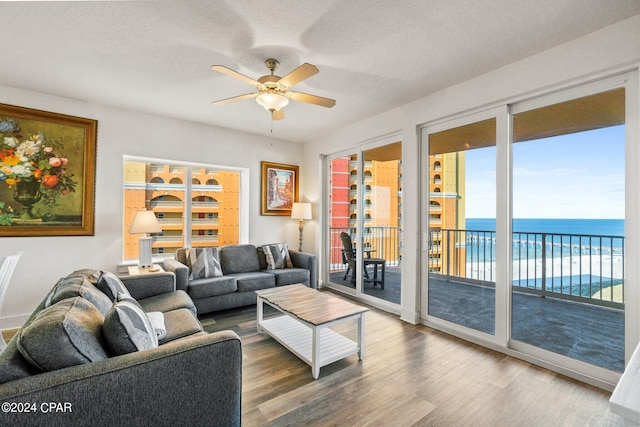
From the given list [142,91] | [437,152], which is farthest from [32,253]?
[437,152]

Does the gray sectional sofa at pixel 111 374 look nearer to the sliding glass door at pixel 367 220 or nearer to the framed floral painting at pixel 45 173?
the framed floral painting at pixel 45 173

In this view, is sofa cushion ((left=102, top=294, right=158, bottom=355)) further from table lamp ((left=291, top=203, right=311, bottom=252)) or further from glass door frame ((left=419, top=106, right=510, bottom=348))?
table lamp ((left=291, top=203, right=311, bottom=252))

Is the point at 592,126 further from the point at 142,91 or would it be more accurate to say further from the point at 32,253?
the point at 32,253

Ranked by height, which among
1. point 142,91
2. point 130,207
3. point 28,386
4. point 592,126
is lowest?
point 28,386

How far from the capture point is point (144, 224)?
3.34m

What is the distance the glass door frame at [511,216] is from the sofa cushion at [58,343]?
2.98m

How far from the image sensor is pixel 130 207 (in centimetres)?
388

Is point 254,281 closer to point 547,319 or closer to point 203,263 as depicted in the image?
point 203,263

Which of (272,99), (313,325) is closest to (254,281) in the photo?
(313,325)

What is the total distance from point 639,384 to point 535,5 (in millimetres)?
2134

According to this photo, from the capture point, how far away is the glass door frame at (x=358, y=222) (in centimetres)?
381

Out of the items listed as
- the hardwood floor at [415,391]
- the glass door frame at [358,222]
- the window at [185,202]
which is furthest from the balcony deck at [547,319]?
the window at [185,202]

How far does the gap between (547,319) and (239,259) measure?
11.8 feet

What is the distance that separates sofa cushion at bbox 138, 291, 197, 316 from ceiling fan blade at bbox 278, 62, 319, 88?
6.80ft
